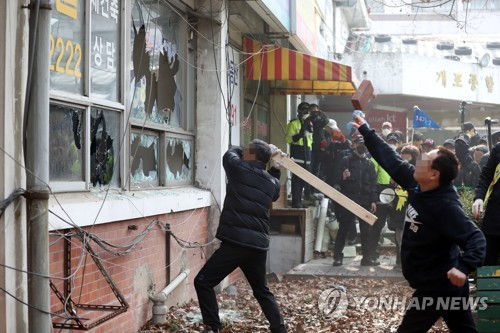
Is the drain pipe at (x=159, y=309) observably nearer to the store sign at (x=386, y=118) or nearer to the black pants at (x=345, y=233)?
the black pants at (x=345, y=233)

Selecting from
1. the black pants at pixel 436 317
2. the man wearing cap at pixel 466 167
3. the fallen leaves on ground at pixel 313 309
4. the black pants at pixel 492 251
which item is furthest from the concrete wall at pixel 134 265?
the man wearing cap at pixel 466 167

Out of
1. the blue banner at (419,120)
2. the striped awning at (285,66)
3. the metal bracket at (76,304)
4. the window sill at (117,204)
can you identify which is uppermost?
the striped awning at (285,66)

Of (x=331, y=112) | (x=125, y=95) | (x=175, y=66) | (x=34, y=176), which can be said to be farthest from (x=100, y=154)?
(x=331, y=112)

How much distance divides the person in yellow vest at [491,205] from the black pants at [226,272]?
2.09 m

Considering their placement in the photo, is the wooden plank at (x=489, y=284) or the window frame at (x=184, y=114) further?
the window frame at (x=184, y=114)

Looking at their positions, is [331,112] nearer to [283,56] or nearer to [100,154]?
[283,56]

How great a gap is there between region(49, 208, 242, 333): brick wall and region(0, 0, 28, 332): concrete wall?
14.2 inches

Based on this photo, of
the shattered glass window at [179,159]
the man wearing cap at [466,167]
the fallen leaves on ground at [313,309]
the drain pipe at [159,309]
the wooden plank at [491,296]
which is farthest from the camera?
the man wearing cap at [466,167]

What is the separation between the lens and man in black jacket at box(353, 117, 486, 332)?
17.0ft

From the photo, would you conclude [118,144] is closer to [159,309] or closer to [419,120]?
[159,309]

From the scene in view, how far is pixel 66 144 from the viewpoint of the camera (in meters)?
6.85

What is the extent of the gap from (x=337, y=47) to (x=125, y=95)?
19997mm

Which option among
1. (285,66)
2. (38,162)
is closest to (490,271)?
(38,162)

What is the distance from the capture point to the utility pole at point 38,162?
5.27 metres
